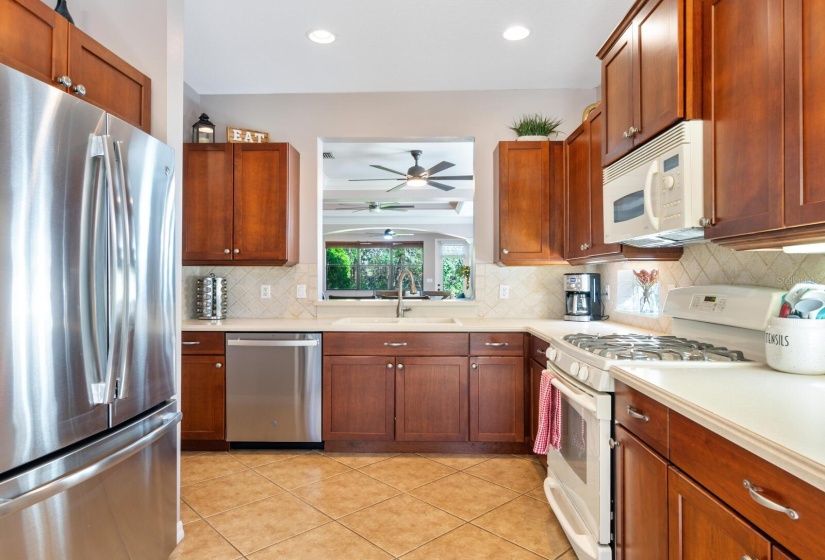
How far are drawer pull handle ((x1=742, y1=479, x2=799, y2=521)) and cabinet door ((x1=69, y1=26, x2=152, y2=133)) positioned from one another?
2.29 m

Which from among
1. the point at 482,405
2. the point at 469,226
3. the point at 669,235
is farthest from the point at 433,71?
the point at 469,226

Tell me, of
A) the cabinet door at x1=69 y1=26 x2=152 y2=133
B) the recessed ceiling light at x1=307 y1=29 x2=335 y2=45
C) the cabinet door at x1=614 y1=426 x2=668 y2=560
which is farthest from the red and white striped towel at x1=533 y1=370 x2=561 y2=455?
the recessed ceiling light at x1=307 y1=29 x2=335 y2=45

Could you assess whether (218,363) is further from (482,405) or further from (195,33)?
(195,33)

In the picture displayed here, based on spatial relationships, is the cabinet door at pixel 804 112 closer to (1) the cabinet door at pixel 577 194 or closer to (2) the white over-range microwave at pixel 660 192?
(2) the white over-range microwave at pixel 660 192

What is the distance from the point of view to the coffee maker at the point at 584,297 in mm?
3240

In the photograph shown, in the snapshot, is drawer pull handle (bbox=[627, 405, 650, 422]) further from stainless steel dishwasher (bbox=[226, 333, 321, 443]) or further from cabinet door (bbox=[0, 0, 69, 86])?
cabinet door (bbox=[0, 0, 69, 86])

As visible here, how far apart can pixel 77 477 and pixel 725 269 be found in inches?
100

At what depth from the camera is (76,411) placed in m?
1.38

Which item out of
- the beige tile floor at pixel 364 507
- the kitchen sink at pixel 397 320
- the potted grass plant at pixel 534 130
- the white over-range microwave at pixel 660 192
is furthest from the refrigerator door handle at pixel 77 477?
the potted grass plant at pixel 534 130

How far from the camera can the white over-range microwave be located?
5.28 ft

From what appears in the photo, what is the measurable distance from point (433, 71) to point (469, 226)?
718 centimetres

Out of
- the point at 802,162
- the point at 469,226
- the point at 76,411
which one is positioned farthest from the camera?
the point at 469,226

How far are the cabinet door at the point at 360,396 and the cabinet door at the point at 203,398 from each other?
71 cm

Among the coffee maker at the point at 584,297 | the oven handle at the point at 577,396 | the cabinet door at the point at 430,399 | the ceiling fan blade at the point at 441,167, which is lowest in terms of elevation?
the cabinet door at the point at 430,399
